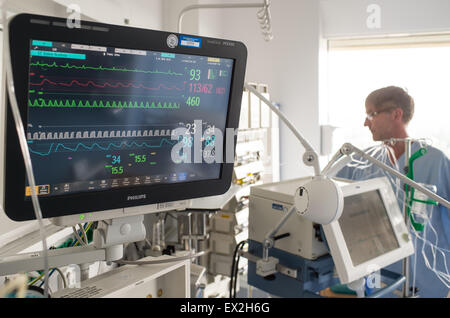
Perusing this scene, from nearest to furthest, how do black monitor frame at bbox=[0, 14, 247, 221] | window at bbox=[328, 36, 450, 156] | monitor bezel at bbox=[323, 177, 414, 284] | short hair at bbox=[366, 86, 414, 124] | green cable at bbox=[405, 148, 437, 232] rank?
black monitor frame at bbox=[0, 14, 247, 221], monitor bezel at bbox=[323, 177, 414, 284], green cable at bbox=[405, 148, 437, 232], short hair at bbox=[366, 86, 414, 124], window at bbox=[328, 36, 450, 156]

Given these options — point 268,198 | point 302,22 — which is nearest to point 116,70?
point 268,198

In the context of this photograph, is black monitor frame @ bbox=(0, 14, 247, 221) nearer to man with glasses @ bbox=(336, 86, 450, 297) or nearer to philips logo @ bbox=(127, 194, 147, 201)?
philips logo @ bbox=(127, 194, 147, 201)

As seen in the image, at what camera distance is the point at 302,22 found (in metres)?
3.62

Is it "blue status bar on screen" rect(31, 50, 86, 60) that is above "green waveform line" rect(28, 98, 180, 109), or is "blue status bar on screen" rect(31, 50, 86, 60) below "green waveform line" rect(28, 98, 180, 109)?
above

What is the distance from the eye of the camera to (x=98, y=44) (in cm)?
79

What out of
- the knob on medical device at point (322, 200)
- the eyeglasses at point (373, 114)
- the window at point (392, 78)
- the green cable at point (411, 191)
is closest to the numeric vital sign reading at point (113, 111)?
the knob on medical device at point (322, 200)

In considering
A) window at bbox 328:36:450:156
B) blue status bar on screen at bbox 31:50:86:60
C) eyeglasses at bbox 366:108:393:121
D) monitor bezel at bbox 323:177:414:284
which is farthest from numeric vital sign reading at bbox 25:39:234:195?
window at bbox 328:36:450:156

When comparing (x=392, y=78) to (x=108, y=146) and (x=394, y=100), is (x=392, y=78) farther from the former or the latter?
(x=108, y=146)

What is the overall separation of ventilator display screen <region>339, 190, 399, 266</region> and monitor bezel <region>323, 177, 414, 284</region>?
0.01 meters

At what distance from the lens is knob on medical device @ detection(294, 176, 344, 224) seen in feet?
3.16

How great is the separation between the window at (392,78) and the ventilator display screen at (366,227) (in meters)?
1.99

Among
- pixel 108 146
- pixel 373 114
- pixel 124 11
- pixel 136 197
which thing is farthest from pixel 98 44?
pixel 373 114

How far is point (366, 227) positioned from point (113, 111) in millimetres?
903
